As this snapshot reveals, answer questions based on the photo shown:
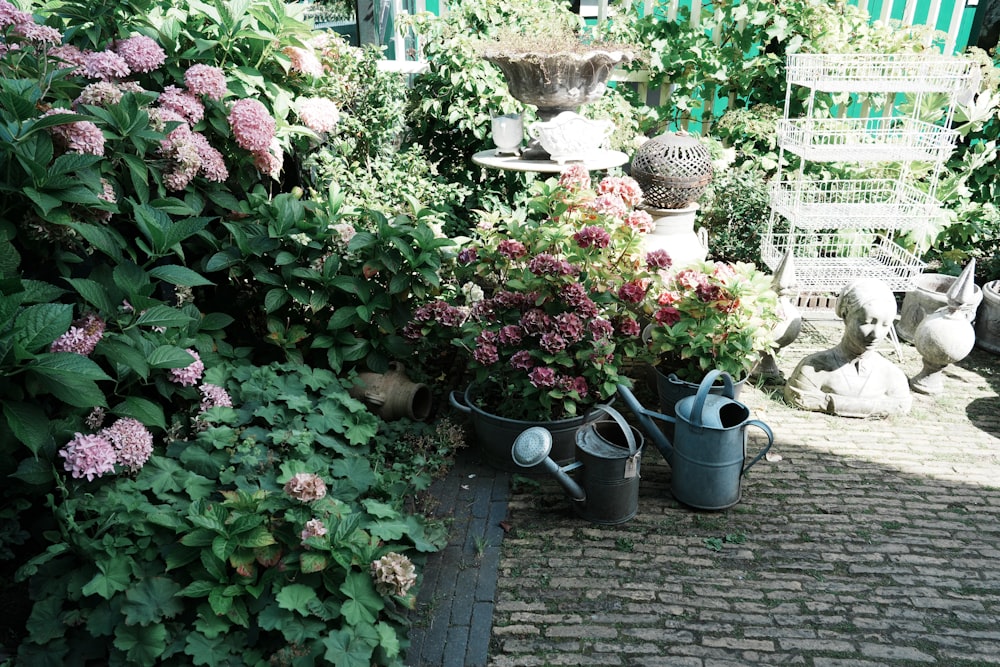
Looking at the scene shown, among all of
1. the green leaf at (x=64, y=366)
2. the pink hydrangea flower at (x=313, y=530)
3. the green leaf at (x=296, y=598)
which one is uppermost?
the green leaf at (x=64, y=366)

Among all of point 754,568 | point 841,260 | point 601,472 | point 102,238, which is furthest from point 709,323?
point 102,238

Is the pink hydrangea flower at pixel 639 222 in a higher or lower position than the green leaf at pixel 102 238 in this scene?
lower

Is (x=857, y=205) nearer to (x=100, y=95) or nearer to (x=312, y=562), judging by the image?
(x=312, y=562)

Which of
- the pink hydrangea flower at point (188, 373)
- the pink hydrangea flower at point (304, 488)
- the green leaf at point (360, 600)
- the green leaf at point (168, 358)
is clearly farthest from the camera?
Result: the pink hydrangea flower at point (188, 373)

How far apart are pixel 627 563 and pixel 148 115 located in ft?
8.41

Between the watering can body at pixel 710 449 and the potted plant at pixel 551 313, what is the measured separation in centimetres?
37

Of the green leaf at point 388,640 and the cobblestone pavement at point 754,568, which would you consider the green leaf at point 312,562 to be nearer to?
the green leaf at point 388,640

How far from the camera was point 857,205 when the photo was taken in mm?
5250

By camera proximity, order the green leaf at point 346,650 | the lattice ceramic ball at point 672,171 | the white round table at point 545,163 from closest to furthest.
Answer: the green leaf at point 346,650 < the white round table at point 545,163 < the lattice ceramic ball at point 672,171

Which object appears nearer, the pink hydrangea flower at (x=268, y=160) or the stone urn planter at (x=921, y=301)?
the pink hydrangea flower at (x=268, y=160)

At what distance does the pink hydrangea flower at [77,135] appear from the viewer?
259cm

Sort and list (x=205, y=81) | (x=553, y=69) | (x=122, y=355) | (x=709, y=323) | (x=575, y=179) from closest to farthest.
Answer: (x=122, y=355), (x=205, y=81), (x=709, y=323), (x=575, y=179), (x=553, y=69)

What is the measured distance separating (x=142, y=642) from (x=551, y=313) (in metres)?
2.08

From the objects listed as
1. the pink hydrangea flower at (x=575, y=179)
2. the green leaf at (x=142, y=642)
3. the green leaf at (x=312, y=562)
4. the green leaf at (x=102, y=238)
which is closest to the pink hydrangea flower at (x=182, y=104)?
the green leaf at (x=102, y=238)
